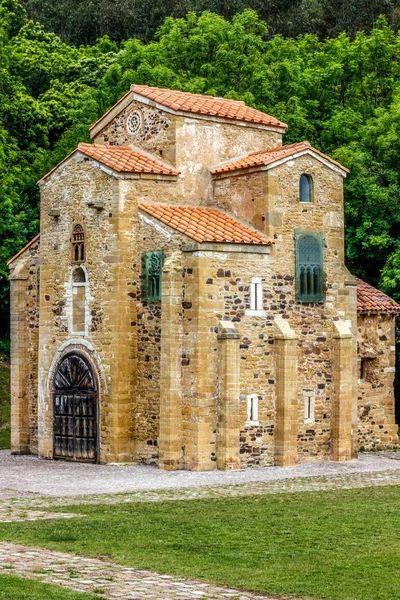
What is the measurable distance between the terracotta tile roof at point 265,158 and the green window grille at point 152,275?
3652mm

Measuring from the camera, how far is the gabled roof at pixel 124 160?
107 feet

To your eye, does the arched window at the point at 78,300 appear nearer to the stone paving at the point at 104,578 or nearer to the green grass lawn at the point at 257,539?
the green grass lawn at the point at 257,539

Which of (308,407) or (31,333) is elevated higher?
(31,333)

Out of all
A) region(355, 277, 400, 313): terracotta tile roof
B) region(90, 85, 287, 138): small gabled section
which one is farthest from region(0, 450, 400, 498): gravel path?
region(90, 85, 287, 138): small gabled section

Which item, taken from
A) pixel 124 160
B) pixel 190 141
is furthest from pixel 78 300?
pixel 190 141

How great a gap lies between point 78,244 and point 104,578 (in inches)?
730

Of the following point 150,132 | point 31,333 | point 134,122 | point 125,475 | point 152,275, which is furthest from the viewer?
point 31,333

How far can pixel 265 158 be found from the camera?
3303 centimetres

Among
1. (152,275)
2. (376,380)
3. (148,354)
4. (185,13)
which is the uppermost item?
(185,13)

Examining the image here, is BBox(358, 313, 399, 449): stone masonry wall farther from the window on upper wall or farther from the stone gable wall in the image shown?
the stone gable wall

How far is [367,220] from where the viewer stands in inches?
1604

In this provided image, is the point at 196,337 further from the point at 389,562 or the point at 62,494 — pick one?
the point at 389,562

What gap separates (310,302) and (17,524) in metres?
14.5

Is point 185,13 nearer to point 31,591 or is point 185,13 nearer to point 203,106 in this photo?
point 203,106
